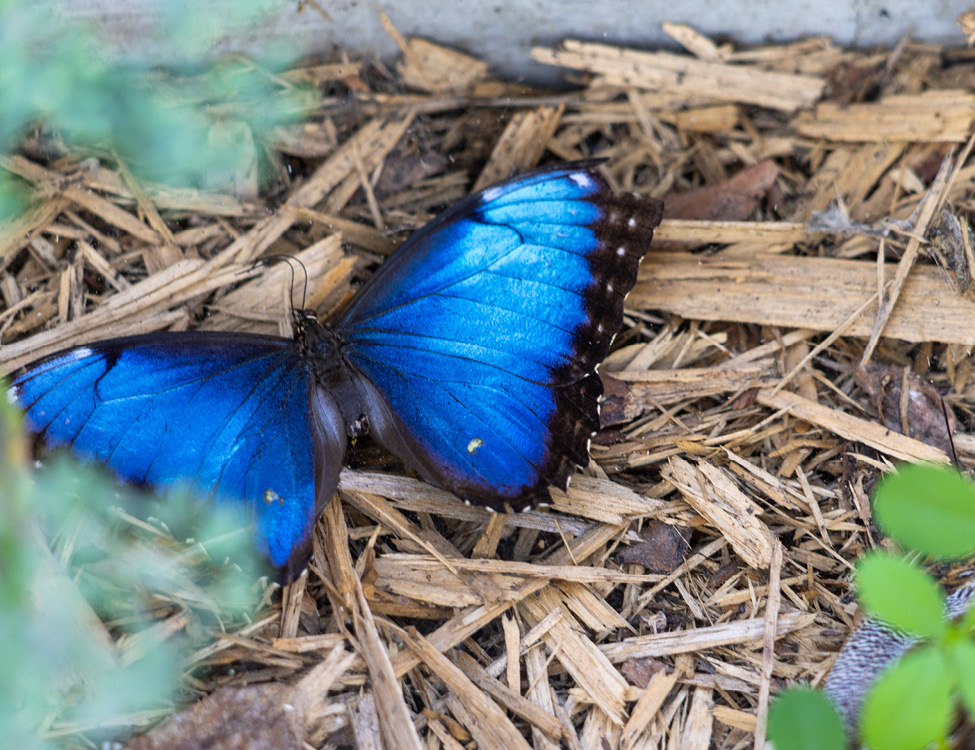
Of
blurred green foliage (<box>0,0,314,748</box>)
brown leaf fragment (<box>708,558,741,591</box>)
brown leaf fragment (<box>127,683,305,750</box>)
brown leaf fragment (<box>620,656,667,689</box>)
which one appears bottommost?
brown leaf fragment (<box>620,656,667,689</box>)

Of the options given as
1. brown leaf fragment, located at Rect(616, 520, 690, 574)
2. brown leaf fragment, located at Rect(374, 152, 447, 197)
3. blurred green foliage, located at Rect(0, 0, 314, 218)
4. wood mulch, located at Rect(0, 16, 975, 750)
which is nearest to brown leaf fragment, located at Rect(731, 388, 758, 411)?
wood mulch, located at Rect(0, 16, 975, 750)

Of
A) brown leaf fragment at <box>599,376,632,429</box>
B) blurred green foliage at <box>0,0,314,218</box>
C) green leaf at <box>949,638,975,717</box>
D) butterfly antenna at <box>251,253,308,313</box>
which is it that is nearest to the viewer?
green leaf at <box>949,638,975,717</box>

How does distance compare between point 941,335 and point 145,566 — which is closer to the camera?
point 145,566

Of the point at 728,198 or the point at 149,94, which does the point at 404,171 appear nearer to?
the point at 149,94

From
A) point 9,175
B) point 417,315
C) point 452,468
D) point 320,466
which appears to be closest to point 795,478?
point 452,468

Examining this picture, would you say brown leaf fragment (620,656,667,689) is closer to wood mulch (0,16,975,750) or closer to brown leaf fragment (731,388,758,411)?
wood mulch (0,16,975,750)

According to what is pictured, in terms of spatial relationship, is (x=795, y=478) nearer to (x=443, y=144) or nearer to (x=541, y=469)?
(x=541, y=469)
